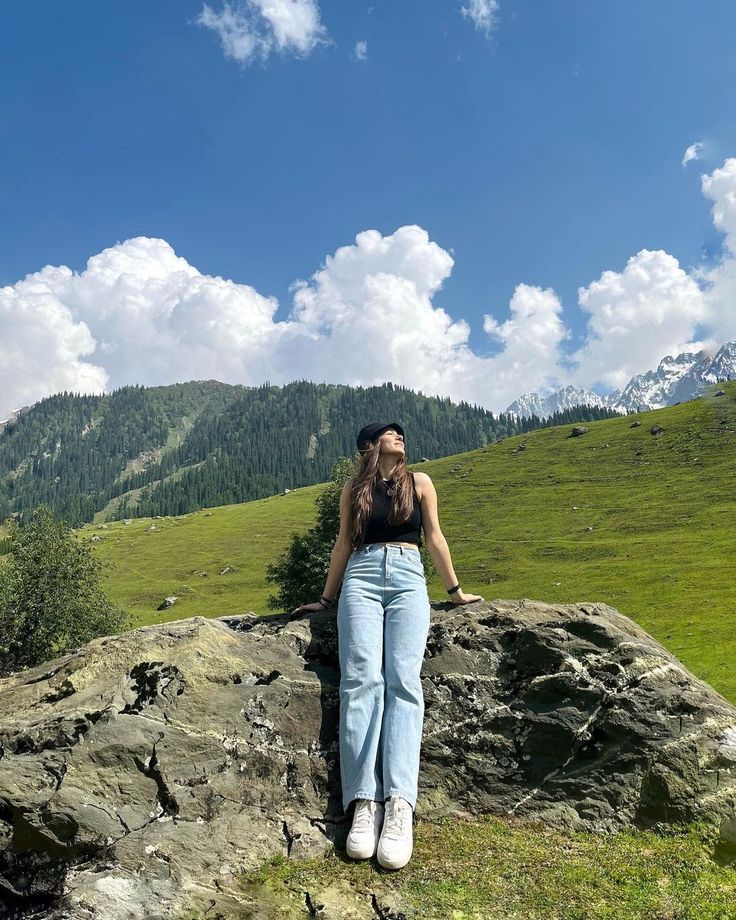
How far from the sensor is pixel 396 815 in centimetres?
680

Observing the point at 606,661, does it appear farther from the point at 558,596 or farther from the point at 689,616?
the point at 558,596

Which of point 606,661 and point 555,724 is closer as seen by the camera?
point 555,724

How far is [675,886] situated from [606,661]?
3.28m

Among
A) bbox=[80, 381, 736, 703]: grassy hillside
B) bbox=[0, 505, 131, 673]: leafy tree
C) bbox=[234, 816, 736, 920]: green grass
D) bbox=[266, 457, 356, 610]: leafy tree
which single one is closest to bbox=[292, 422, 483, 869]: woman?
bbox=[234, 816, 736, 920]: green grass

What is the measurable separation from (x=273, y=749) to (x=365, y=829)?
1.76 meters

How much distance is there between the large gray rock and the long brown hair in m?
1.99

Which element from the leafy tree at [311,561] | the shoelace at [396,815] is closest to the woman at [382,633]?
the shoelace at [396,815]

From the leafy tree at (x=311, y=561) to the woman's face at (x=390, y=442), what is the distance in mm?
43779

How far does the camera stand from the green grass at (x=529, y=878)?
5926 mm

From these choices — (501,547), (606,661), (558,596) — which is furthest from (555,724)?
(501,547)

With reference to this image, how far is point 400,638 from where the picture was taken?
27.5ft

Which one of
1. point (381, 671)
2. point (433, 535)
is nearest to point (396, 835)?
point (381, 671)

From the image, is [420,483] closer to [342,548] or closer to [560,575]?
[342,548]

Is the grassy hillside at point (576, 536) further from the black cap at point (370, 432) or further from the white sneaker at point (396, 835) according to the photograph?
the white sneaker at point (396, 835)
